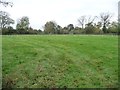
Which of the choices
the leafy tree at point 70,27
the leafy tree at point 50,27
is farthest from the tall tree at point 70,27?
the leafy tree at point 50,27

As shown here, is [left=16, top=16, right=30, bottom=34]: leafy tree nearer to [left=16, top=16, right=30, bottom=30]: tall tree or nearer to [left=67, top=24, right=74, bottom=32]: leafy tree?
[left=16, top=16, right=30, bottom=30]: tall tree

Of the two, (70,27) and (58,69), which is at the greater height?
(70,27)

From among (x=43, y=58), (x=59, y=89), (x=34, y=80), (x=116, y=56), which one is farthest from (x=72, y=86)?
(x=116, y=56)

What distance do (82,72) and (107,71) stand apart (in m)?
1.75

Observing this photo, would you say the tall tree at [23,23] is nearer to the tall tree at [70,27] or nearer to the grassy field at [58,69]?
the tall tree at [70,27]

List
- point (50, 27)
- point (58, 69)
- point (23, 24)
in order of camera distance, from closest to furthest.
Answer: point (58, 69) → point (23, 24) → point (50, 27)

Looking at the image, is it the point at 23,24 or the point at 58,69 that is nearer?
the point at 58,69

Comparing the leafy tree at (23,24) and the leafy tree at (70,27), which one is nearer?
the leafy tree at (23,24)

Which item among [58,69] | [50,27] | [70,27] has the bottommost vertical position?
[58,69]

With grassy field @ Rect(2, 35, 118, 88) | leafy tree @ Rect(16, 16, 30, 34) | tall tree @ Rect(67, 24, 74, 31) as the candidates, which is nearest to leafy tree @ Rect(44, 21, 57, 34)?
leafy tree @ Rect(16, 16, 30, 34)

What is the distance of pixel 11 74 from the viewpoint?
52.0 ft

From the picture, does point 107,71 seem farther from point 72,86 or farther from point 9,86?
point 9,86

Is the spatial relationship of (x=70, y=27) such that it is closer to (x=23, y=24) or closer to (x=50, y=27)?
(x=50, y=27)

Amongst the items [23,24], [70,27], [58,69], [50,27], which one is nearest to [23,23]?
[23,24]
